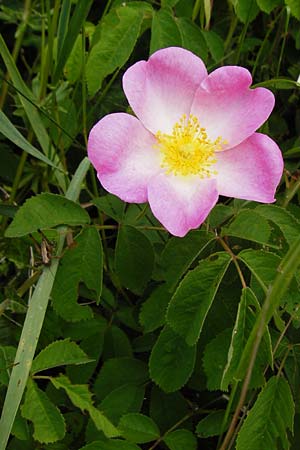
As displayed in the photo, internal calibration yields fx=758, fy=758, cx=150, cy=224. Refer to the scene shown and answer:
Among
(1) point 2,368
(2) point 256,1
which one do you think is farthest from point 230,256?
(2) point 256,1

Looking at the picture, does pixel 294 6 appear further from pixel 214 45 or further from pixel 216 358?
pixel 216 358

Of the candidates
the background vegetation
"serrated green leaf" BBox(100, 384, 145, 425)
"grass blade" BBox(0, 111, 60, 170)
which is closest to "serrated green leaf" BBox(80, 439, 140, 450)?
the background vegetation

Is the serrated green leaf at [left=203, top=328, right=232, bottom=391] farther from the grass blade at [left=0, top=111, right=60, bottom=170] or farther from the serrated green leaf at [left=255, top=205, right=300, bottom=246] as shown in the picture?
the grass blade at [left=0, top=111, right=60, bottom=170]

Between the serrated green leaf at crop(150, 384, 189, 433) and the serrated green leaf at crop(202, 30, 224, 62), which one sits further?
the serrated green leaf at crop(202, 30, 224, 62)

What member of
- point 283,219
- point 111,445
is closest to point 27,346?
point 111,445

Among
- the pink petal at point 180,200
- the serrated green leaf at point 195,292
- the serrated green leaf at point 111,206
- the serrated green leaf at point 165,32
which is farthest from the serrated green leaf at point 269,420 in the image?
the serrated green leaf at point 165,32

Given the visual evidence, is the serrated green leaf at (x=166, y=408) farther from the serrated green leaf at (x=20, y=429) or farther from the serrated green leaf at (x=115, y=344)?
the serrated green leaf at (x=20, y=429)
